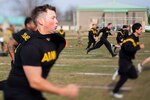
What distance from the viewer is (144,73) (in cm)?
689

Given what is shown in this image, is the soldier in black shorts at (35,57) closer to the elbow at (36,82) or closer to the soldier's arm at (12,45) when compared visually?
the elbow at (36,82)

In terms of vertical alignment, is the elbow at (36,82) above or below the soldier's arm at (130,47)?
above

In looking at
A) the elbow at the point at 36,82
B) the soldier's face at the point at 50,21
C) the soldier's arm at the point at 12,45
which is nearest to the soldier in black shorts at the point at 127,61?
the soldier's arm at the point at 12,45

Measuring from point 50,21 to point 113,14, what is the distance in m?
67.9

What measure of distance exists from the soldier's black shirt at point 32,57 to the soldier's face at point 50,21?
12 centimetres

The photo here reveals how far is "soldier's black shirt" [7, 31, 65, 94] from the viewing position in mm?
3613

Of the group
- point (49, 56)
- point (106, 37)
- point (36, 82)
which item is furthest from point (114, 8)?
point (36, 82)

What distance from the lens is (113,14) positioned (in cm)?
7100

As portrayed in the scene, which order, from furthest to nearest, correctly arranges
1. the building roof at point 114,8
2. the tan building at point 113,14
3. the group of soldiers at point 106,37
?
the building roof at point 114,8 < the tan building at point 113,14 < the group of soldiers at point 106,37

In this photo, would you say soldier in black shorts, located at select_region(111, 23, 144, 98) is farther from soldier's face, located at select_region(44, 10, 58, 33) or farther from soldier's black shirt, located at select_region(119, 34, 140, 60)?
soldier's face, located at select_region(44, 10, 58, 33)

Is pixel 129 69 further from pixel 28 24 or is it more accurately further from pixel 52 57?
pixel 52 57

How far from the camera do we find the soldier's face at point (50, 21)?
3770 mm

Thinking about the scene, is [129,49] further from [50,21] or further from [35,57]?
[35,57]

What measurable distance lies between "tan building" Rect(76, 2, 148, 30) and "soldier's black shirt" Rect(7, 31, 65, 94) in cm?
5372
